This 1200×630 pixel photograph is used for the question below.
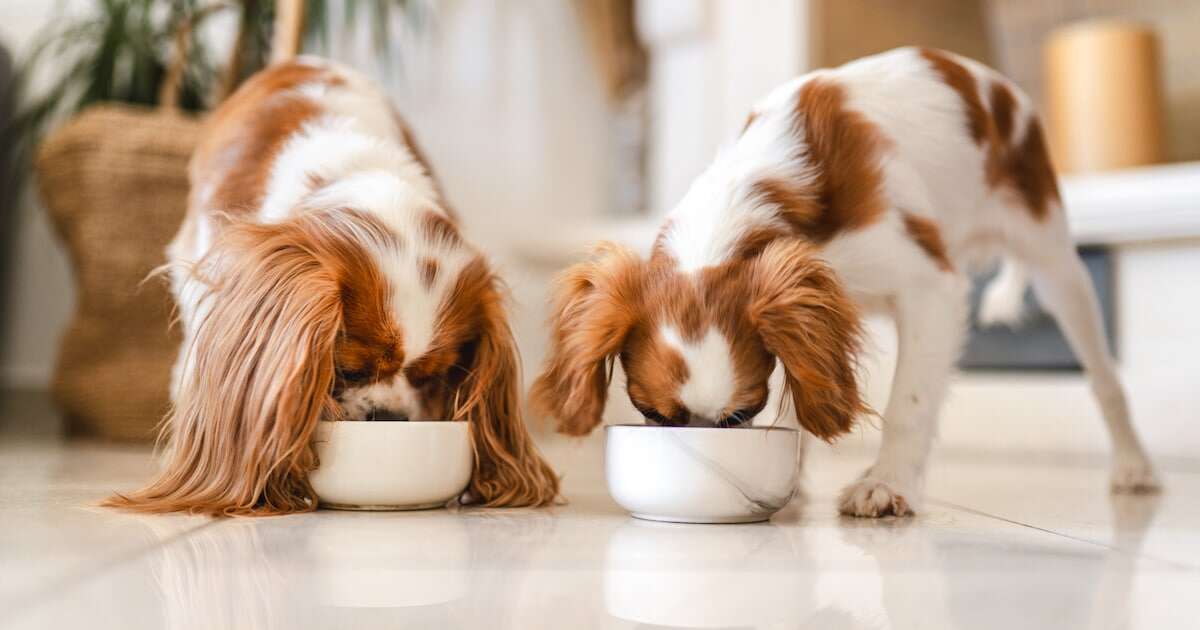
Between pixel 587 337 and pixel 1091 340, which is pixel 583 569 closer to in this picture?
pixel 587 337

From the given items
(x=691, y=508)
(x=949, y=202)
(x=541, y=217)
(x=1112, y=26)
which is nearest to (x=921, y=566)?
(x=691, y=508)

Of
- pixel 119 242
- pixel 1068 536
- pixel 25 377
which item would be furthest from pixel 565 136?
pixel 1068 536

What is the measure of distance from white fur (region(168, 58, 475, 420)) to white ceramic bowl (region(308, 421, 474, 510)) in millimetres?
54

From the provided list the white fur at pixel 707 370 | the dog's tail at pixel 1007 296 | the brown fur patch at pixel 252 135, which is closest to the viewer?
the white fur at pixel 707 370

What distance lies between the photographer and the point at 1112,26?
2973 mm

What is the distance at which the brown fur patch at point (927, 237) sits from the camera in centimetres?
161

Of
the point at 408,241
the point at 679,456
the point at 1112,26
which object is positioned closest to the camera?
the point at 679,456

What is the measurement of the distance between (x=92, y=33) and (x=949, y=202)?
2.32m

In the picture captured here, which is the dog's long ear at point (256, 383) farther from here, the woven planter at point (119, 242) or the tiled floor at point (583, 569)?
the woven planter at point (119, 242)

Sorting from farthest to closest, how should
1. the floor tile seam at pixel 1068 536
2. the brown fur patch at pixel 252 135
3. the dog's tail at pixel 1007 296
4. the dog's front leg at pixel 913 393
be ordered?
the dog's tail at pixel 1007 296, the brown fur patch at pixel 252 135, the dog's front leg at pixel 913 393, the floor tile seam at pixel 1068 536

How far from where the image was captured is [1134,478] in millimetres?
2055

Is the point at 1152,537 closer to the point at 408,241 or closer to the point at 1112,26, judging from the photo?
the point at 408,241

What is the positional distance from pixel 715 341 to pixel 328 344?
1.48 feet

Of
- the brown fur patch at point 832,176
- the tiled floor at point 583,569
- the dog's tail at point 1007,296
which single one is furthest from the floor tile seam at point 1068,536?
the dog's tail at point 1007,296
